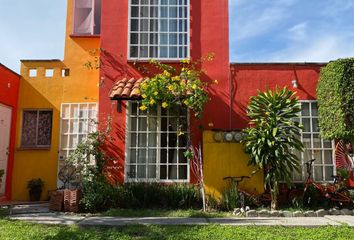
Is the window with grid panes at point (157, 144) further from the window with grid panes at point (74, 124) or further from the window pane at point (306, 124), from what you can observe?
the window pane at point (306, 124)

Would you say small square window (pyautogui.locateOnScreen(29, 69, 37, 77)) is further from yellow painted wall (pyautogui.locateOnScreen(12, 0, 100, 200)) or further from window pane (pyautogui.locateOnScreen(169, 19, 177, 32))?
window pane (pyautogui.locateOnScreen(169, 19, 177, 32))

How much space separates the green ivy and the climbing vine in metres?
3.49

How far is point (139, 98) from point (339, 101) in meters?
5.49

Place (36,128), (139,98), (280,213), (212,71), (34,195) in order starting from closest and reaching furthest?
(280,213) < (139,98) < (212,71) < (34,195) < (36,128)

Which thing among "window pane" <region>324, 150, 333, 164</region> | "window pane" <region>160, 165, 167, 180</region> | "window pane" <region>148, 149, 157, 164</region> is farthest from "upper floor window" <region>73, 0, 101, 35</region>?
"window pane" <region>324, 150, 333, 164</region>

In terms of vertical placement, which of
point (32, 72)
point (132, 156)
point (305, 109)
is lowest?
point (132, 156)

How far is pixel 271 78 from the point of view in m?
10.6

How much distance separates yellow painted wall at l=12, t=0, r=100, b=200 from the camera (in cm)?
1124

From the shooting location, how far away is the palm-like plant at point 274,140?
8.90m

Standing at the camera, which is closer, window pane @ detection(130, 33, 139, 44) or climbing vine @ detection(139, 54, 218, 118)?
climbing vine @ detection(139, 54, 218, 118)

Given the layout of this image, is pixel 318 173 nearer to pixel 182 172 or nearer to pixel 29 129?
pixel 182 172

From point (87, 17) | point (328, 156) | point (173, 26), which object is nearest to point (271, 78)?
point (328, 156)

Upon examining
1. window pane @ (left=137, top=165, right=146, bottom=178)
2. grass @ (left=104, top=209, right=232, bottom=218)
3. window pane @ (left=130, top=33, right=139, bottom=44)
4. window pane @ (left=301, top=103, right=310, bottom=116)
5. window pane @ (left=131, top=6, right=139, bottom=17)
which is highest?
window pane @ (left=131, top=6, right=139, bottom=17)

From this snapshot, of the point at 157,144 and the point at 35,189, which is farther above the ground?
the point at 157,144
